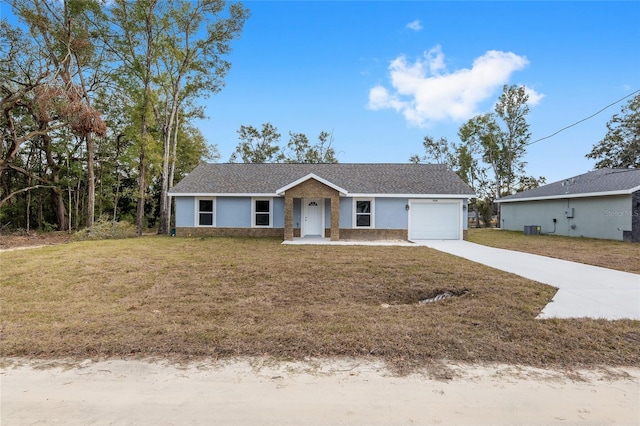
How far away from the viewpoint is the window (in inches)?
633

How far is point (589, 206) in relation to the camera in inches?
688

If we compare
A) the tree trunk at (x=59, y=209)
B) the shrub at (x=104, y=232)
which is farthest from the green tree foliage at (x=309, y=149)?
the shrub at (x=104, y=232)

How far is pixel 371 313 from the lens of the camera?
14.8ft

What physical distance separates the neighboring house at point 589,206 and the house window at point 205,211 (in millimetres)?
20835

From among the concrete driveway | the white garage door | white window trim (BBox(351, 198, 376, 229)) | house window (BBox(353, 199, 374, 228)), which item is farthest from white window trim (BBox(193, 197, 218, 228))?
the concrete driveway

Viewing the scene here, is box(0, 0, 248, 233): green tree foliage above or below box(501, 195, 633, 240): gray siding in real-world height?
above

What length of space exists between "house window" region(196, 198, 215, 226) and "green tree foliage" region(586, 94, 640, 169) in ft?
126

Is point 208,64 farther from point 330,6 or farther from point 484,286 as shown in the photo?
point 484,286

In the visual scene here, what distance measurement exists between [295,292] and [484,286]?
12.2ft

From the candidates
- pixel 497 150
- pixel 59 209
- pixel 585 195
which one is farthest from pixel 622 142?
pixel 59 209

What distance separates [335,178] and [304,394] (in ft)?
49.3

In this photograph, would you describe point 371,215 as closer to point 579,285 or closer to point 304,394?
point 579,285

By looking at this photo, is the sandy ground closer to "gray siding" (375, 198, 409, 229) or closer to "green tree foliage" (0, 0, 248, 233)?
"gray siding" (375, 198, 409, 229)

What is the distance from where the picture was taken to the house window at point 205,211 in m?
16.2
